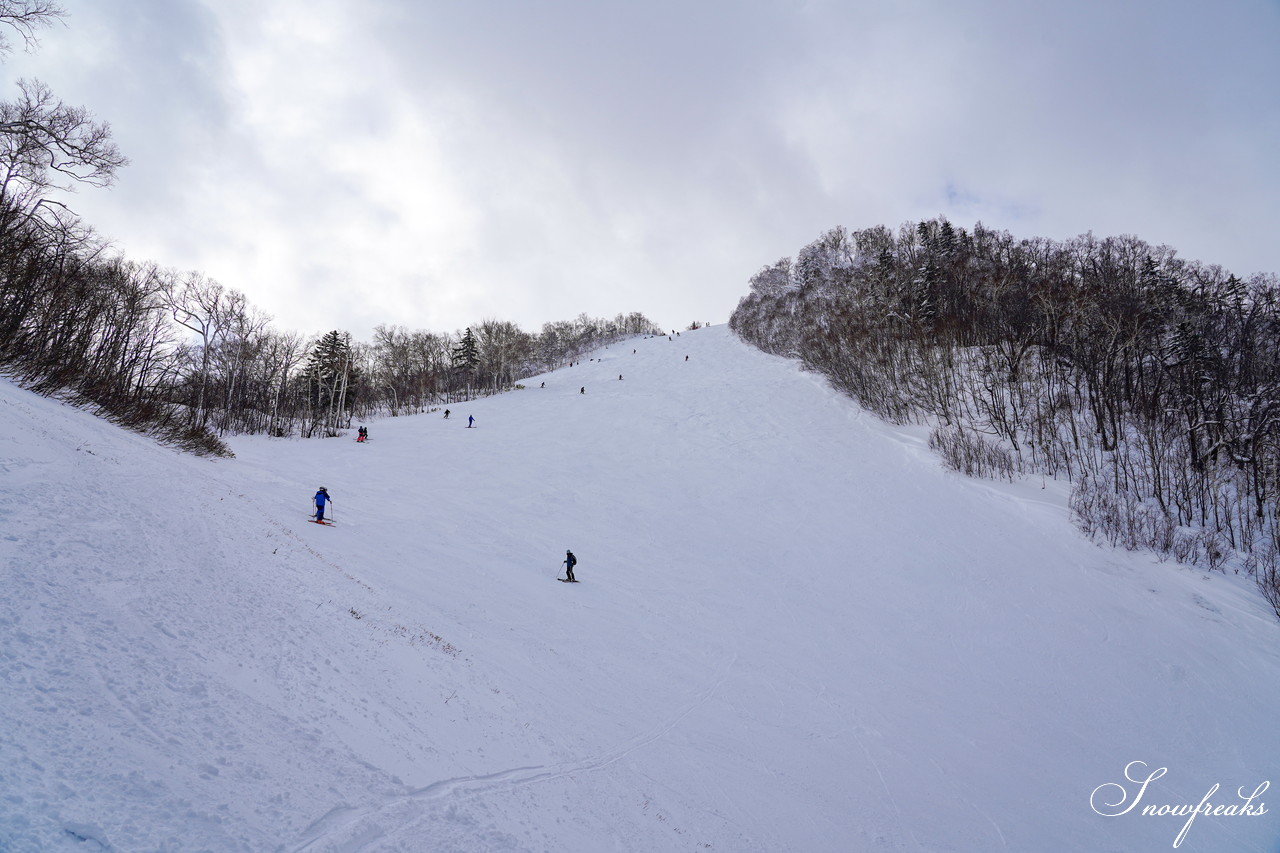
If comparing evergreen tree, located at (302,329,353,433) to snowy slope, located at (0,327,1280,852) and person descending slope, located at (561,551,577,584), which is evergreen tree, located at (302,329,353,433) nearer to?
snowy slope, located at (0,327,1280,852)

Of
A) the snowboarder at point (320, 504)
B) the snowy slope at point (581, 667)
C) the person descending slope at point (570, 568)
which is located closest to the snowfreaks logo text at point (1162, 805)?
Result: the snowy slope at point (581, 667)

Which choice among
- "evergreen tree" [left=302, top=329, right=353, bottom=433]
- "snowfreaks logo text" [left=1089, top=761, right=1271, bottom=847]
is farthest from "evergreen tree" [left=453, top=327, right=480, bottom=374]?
"snowfreaks logo text" [left=1089, top=761, right=1271, bottom=847]

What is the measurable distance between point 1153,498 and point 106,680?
1216 inches

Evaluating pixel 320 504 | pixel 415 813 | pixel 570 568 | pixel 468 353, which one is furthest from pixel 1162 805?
pixel 468 353

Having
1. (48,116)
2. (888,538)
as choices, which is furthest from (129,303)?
(888,538)

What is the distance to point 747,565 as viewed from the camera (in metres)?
16.7

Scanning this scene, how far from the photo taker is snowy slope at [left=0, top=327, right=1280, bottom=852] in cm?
410

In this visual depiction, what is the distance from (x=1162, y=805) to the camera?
910 cm

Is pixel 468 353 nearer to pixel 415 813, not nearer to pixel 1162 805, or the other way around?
pixel 415 813

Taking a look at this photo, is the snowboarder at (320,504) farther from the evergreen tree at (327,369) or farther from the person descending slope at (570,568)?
the evergreen tree at (327,369)

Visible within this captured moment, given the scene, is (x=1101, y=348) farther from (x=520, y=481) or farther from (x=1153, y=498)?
(x=520, y=481)

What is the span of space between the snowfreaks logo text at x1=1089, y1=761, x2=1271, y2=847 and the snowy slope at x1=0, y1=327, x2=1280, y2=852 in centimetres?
13

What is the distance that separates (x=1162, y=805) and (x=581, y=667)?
11314 mm

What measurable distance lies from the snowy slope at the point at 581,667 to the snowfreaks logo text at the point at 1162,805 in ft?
0.44
